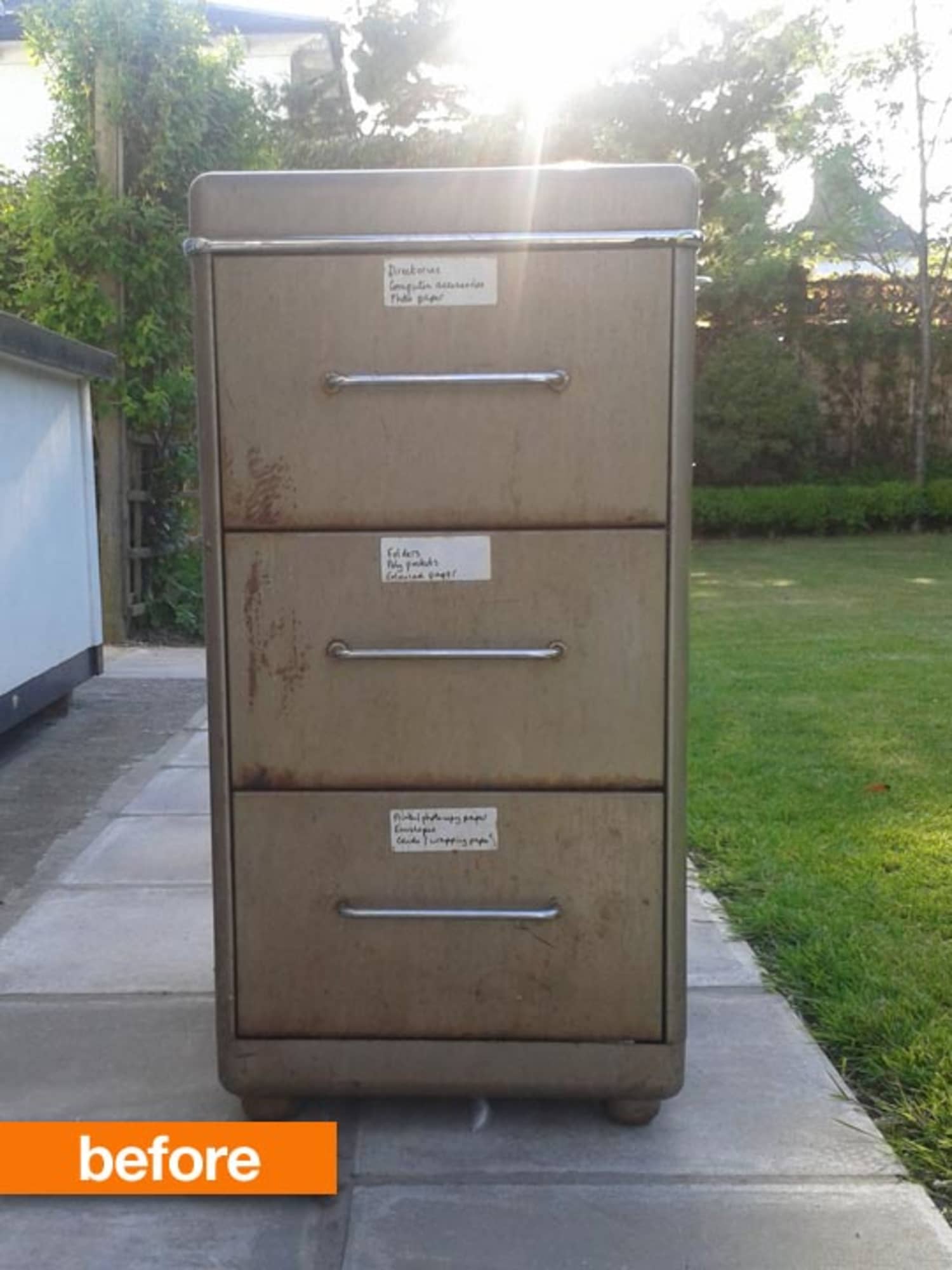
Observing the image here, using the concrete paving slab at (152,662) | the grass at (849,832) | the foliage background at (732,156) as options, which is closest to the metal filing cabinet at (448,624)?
the grass at (849,832)

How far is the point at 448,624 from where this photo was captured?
97.5 inches

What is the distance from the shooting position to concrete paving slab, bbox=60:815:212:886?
4.31 metres

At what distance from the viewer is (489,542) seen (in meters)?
2.44

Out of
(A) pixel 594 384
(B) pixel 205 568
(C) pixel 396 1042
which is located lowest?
(C) pixel 396 1042

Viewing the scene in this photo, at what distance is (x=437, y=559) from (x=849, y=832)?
8.74ft

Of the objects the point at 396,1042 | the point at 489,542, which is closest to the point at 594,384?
the point at 489,542

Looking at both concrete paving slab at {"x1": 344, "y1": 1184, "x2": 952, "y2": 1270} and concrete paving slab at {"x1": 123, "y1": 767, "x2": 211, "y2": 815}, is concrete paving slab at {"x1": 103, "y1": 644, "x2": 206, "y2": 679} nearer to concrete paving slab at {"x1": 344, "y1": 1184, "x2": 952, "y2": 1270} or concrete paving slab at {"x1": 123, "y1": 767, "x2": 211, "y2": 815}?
concrete paving slab at {"x1": 123, "y1": 767, "x2": 211, "y2": 815}

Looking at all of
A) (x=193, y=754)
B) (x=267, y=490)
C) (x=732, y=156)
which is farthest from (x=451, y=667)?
(x=732, y=156)

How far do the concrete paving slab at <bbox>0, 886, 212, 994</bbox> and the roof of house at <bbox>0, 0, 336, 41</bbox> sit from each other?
1911cm

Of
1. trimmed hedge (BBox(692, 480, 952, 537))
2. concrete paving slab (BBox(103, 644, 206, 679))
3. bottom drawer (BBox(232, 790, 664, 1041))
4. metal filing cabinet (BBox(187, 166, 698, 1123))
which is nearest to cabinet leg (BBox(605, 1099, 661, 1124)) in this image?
metal filing cabinet (BBox(187, 166, 698, 1123))

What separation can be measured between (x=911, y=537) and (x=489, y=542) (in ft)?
62.9

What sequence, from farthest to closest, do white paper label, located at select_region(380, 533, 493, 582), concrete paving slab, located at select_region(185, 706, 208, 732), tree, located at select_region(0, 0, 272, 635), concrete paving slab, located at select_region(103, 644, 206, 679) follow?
tree, located at select_region(0, 0, 272, 635), concrete paving slab, located at select_region(103, 644, 206, 679), concrete paving slab, located at select_region(185, 706, 208, 732), white paper label, located at select_region(380, 533, 493, 582)

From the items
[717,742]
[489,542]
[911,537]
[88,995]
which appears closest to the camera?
[489,542]

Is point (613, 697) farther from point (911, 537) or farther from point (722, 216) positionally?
point (722, 216)
